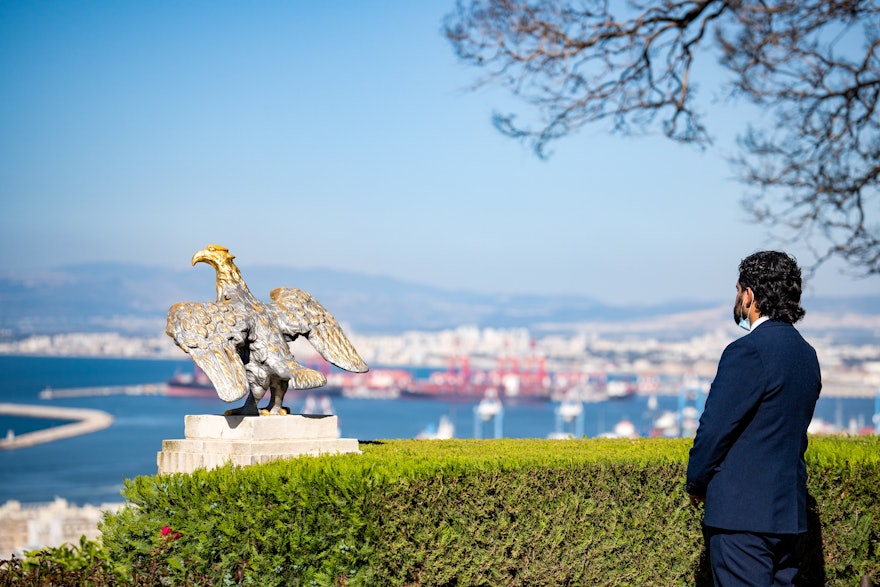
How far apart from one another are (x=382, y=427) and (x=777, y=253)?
136m

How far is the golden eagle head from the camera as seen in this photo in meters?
7.25

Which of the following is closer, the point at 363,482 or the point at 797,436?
the point at 797,436

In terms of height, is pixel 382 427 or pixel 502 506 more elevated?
pixel 502 506

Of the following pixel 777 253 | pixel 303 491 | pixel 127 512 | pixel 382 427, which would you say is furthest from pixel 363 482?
pixel 382 427

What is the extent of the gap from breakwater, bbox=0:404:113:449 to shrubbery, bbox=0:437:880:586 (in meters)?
118

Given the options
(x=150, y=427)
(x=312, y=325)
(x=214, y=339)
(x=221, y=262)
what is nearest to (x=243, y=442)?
(x=214, y=339)

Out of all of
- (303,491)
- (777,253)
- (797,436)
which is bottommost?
(303,491)

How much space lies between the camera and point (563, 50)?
10.4 meters

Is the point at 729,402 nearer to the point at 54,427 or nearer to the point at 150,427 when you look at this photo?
the point at 150,427

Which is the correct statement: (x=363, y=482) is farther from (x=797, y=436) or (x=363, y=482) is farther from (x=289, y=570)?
(x=797, y=436)

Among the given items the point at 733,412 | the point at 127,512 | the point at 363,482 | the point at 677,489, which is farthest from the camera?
the point at 677,489

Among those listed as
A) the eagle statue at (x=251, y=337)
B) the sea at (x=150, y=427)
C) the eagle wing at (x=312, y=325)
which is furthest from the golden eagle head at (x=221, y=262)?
the sea at (x=150, y=427)

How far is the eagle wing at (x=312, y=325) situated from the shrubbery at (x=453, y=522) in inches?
33.8

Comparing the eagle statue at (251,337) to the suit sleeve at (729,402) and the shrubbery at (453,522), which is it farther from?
the suit sleeve at (729,402)
